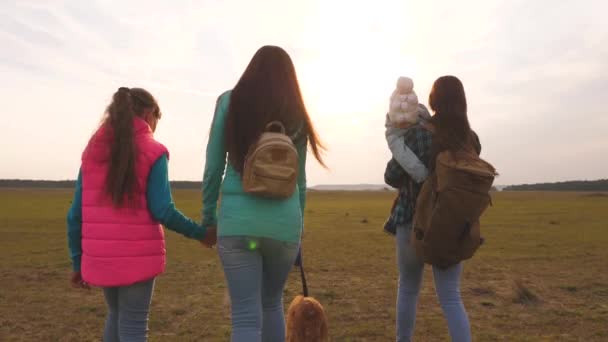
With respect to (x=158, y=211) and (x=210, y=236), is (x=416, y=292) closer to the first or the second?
(x=210, y=236)

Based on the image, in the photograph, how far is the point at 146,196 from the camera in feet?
8.76

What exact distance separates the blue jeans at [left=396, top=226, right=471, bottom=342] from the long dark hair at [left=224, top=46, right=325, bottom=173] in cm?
117

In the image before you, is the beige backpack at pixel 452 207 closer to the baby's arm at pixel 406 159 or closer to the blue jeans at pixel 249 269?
the baby's arm at pixel 406 159

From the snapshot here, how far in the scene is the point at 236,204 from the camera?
7.94 feet

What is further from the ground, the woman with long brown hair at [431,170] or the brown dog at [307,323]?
the woman with long brown hair at [431,170]

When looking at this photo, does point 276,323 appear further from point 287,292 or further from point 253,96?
point 287,292

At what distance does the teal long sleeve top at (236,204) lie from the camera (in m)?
2.39

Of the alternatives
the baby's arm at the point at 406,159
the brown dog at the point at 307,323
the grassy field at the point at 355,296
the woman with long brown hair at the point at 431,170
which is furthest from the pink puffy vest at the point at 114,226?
the grassy field at the point at 355,296

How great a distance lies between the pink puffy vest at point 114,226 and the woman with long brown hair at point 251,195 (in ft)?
1.09

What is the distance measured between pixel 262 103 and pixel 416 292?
5.70ft

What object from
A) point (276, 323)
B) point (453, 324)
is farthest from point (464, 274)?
point (276, 323)

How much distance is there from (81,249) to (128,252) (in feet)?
1.38

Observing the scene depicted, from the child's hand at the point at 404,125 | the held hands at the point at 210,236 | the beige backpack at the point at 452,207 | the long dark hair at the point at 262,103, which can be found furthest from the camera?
the child's hand at the point at 404,125

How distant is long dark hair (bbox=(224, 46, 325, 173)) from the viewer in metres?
2.48
